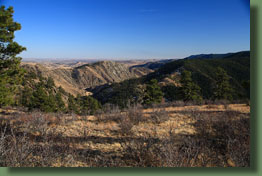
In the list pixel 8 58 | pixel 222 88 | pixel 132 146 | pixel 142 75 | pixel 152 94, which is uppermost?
pixel 142 75

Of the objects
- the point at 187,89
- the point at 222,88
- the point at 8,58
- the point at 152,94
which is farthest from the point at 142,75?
the point at 8,58

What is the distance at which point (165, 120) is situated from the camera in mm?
5930

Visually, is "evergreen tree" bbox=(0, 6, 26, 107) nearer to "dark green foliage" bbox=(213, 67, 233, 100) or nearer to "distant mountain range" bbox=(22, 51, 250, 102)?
"dark green foliage" bbox=(213, 67, 233, 100)

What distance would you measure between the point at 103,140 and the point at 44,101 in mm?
22379

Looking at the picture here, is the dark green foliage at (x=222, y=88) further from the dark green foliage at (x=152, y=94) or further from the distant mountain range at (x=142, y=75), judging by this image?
the distant mountain range at (x=142, y=75)

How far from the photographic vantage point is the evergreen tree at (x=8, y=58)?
7353mm

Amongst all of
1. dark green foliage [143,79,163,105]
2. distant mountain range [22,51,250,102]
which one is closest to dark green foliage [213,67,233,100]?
dark green foliage [143,79,163,105]

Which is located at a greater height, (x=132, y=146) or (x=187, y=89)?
(x=132, y=146)

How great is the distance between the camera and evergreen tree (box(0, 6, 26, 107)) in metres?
7.35

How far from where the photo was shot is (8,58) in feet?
25.2

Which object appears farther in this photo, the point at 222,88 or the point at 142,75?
the point at 142,75

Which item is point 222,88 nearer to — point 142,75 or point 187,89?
point 187,89

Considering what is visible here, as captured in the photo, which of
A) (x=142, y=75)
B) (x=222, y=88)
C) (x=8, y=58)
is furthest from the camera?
(x=142, y=75)

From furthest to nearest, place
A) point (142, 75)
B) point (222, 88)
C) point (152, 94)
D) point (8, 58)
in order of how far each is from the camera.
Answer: point (142, 75), point (222, 88), point (152, 94), point (8, 58)
